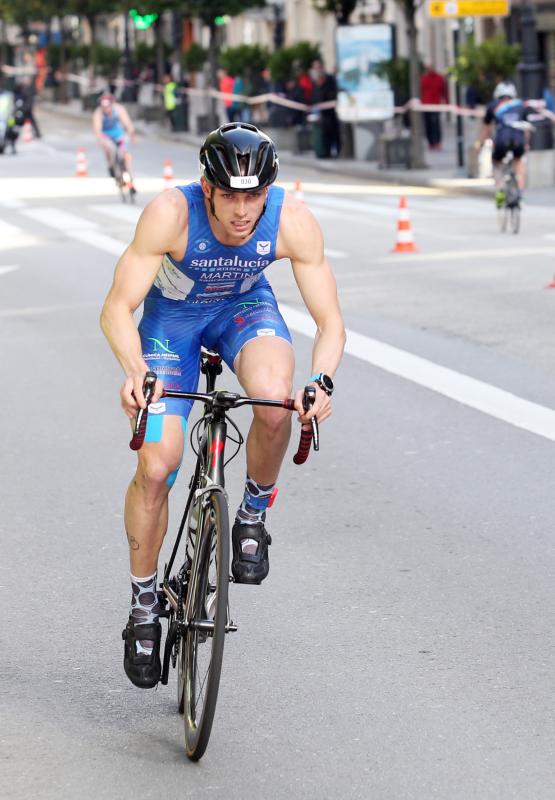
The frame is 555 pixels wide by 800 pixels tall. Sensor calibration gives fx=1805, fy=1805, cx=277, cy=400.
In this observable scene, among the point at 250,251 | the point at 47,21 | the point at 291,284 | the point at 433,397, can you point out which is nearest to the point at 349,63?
the point at 291,284

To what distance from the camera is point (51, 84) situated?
8800cm

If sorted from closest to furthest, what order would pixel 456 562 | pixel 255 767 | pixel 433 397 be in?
pixel 255 767 → pixel 456 562 → pixel 433 397

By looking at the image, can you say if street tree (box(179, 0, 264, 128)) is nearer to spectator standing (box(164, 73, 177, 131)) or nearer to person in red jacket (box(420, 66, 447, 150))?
spectator standing (box(164, 73, 177, 131))

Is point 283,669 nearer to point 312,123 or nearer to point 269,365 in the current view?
point 269,365

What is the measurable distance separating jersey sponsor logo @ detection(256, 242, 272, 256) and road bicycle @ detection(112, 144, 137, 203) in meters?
22.4

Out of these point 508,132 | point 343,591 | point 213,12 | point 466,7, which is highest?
point 213,12

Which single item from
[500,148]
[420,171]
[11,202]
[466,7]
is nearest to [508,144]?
[500,148]

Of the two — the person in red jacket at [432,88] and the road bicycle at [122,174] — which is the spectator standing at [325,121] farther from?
the road bicycle at [122,174]

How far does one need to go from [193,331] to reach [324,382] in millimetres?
638

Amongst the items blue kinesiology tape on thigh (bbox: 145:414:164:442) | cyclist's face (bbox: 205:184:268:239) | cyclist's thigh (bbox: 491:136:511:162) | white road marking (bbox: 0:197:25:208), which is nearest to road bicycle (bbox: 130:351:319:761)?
blue kinesiology tape on thigh (bbox: 145:414:164:442)

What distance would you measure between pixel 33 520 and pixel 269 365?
295 cm

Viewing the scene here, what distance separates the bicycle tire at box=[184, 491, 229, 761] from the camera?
Answer: 15.3 feet

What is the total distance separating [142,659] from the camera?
17.3 ft

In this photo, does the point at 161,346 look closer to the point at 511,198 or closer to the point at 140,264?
the point at 140,264
